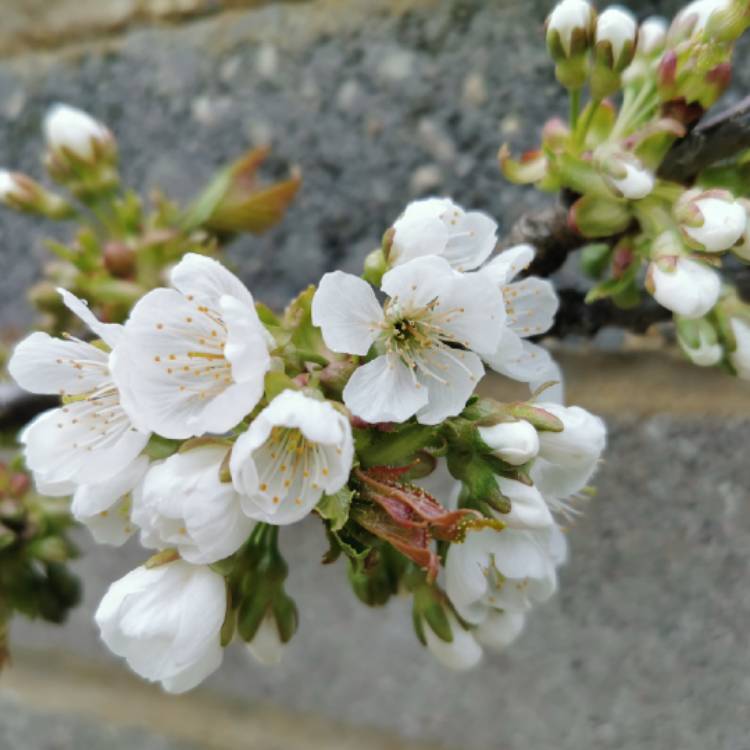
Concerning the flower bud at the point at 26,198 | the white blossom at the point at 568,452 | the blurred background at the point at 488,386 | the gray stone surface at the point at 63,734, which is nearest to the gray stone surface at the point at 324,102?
the blurred background at the point at 488,386

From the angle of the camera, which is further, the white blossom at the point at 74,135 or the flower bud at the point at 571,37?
the white blossom at the point at 74,135

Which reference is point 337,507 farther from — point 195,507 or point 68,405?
point 68,405

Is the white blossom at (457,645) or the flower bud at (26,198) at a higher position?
the flower bud at (26,198)

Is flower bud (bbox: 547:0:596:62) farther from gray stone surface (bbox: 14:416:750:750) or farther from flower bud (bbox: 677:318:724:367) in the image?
gray stone surface (bbox: 14:416:750:750)

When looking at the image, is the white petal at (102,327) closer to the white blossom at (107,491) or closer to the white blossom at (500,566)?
the white blossom at (107,491)

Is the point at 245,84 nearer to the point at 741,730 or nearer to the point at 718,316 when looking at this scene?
the point at 718,316

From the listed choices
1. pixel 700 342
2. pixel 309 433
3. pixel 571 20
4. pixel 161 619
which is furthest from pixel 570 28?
pixel 161 619

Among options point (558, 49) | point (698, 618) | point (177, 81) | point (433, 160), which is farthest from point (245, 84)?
point (698, 618)
